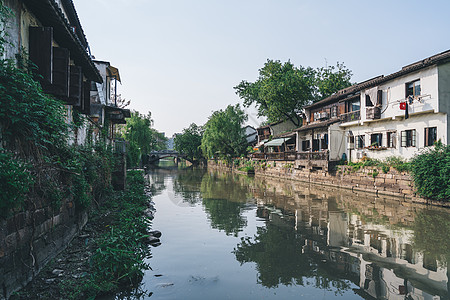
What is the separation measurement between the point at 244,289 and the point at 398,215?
34.2ft

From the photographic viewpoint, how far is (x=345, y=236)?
1041 cm

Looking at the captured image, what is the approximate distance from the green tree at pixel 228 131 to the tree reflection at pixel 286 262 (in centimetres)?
3927

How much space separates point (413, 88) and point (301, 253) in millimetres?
15632

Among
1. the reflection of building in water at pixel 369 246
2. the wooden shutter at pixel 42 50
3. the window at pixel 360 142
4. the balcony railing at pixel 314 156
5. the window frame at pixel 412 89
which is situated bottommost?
the reflection of building in water at pixel 369 246

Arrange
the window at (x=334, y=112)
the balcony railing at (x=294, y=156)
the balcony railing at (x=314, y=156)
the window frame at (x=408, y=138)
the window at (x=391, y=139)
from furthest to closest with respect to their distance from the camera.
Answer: the window at (x=334, y=112), the balcony railing at (x=294, y=156), the balcony railing at (x=314, y=156), the window at (x=391, y=139), the window frame at (x=408, y=138)

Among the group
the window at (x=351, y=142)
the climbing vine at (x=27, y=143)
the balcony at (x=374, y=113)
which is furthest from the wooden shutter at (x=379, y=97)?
the climbing vine at (x=27, y=143)

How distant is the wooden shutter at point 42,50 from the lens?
7125 mm

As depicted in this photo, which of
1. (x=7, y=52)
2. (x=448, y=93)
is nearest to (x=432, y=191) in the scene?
(x=448, y=93)

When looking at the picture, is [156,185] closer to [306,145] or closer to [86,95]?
[306,145]

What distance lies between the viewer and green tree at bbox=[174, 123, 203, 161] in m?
76.4

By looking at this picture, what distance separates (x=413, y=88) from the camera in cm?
1886

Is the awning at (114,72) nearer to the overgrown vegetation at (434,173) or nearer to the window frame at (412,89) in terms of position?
the window frame at (412,89)

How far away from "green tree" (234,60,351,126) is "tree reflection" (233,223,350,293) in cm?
2840

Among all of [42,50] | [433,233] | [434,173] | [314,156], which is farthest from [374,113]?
[42,50]
